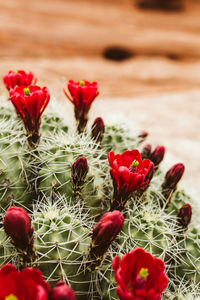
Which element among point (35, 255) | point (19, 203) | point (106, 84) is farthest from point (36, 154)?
point (106, 84)

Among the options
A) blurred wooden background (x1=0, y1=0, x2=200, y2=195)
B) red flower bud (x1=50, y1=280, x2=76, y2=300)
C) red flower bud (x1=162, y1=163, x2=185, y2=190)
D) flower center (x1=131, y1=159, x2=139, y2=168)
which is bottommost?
blurred wooden background (x1=0, y1=0, x2=200, y2=195)

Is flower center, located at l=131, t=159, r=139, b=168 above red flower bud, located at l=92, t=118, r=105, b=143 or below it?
above

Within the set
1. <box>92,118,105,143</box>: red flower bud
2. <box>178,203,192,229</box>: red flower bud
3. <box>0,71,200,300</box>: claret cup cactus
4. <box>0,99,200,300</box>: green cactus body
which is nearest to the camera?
<box>0,71,200,300</box>: claret cup cactus

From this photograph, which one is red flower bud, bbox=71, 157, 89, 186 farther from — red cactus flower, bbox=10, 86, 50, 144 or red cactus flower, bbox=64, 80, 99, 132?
red cactus flower, bbox=64, 80, 99, 132

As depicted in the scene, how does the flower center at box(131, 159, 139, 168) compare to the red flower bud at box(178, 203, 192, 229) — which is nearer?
Result: the flower center at box(131, 159, 139, 168)

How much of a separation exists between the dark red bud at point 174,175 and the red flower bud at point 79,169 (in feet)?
1.17

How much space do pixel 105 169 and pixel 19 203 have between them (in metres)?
0.34

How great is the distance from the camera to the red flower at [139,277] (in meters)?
0.70

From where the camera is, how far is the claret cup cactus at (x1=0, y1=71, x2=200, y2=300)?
773mm

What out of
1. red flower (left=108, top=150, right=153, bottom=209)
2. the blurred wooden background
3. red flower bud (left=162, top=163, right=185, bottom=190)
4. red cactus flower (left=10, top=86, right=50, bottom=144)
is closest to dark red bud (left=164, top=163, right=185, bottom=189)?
red flower bud (left=162, top=163, right=185, bottom=190)

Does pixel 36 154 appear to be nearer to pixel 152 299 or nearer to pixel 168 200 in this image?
pixel 168 200

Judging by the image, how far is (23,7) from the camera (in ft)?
18.8

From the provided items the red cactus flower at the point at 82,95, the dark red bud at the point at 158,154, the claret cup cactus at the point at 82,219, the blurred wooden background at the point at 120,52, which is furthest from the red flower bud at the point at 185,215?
the blurred wooden background at the point at 120,52

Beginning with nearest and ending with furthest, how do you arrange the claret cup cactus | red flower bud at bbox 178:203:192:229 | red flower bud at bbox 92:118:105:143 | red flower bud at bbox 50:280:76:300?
red flower bud at bbox 50:280:76:300 → the claret cup cactus → red flower bud at bbox 178:203:192:229 → red flower bud at bbox 92:118:105:143
